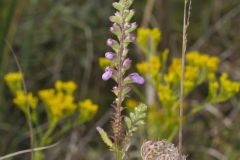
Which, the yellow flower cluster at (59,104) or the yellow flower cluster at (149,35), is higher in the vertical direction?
the yellow flower cluster at (149,35)

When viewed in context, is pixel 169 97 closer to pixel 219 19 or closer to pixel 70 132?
pixel 70 132

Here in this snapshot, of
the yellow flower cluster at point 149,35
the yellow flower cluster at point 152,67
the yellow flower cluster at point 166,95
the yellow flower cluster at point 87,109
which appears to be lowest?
the yellow flower cluster at point 87,109

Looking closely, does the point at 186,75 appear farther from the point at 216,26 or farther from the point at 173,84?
the point at 216,26

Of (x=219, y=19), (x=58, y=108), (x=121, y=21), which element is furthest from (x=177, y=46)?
(x=121, y=21)

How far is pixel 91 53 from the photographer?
137 inches

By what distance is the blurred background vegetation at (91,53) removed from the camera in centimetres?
318

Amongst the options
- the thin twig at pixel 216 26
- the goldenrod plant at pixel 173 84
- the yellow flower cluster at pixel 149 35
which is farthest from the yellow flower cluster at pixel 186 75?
the thin twig at pixel 216 26

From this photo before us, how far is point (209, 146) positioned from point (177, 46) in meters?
0.85

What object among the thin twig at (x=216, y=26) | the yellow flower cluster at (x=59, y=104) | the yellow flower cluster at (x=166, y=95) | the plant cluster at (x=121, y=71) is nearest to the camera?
the plant cluster at (x=121, y=71)

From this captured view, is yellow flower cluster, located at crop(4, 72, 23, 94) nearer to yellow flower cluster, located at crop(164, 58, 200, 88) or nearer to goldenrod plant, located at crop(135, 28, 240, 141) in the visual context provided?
goldenrod plant, located at crop(135, 28, 240, 141)

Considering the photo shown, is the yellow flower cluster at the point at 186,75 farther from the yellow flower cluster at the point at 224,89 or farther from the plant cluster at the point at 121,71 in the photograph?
the plant cluster at the point at 121,71

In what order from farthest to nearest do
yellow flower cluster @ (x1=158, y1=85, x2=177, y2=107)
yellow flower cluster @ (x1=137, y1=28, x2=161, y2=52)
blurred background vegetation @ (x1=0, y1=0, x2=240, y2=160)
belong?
blurred background vegetation @ (x1=0, y1=0, x2=240, y2=160) < yellow flower cluster @ (x1=137, y1=28, x2=161, y2=52) < yellow flower cluster @ (x1=158, y1=85, x2=177, y2=107)

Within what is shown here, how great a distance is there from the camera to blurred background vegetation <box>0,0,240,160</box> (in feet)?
10.4

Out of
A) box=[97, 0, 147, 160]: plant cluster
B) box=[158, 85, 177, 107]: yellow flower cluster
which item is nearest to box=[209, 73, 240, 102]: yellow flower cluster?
box=[158, 85, 177, 107]: yellow flower cluster
